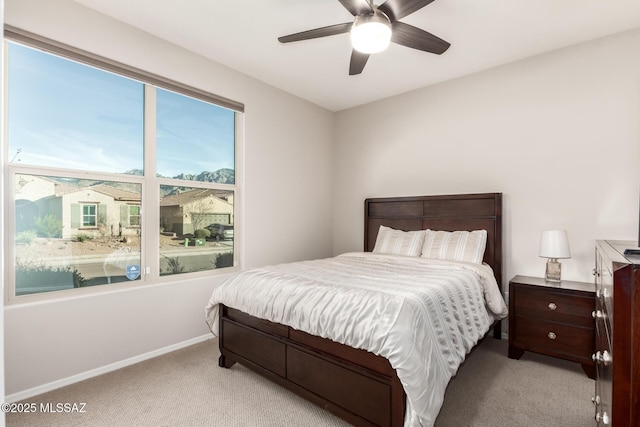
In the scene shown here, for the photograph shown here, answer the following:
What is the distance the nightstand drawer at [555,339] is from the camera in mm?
2436

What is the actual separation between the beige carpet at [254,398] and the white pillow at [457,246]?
936mm

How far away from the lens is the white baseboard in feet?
7.13

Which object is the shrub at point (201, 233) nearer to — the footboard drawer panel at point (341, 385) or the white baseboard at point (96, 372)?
the white baseboard at point (96, 372)

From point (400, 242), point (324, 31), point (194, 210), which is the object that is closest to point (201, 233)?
point (194, 210)

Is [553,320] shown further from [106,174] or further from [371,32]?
[106,174]

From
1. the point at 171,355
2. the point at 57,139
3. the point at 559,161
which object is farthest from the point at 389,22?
the point at 171,355

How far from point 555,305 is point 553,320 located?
0.12 m

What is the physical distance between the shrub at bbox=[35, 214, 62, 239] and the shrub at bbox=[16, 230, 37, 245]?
0.12 feet

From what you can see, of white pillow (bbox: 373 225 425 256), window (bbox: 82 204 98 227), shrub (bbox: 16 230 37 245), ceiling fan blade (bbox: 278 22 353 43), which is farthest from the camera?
white pillow (bbox: 373 225 425 256)

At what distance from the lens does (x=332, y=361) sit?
1.86m

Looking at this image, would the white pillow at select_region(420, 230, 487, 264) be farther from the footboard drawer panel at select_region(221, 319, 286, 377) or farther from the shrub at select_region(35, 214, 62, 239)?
the shrub at select_region(35, 214, 62, 239)

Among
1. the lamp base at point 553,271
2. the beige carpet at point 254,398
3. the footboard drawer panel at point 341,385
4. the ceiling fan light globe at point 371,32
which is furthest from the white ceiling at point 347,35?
the beige carpet at point 254,398

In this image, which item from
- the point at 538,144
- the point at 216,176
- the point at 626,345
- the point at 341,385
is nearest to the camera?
the point at 626,345

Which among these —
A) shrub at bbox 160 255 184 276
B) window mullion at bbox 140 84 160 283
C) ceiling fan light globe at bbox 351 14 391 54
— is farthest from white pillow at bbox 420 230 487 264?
window mullion at bbox 140 84 160 283
